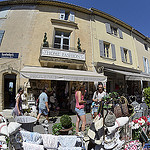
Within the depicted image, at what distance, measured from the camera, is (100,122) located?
1.98 meters

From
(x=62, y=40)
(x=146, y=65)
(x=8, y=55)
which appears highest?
(x=62, y=40)

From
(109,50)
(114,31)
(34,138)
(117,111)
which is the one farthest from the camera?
(114,31)

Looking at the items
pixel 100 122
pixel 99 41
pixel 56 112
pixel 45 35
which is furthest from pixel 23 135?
pixel 99 41

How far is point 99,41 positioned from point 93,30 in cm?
118

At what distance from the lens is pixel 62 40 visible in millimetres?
9117

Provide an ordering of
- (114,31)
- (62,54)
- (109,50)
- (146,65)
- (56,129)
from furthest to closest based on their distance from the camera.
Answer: (146,65) → (114,31) → (109,50) → (62,54) → (56,129)

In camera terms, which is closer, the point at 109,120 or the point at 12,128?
the point at 12,128

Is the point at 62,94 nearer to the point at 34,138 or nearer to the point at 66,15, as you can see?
the point at 34,138

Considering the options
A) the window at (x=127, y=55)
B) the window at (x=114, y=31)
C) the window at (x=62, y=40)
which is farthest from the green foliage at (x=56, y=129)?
the window at (x=114, y=31)

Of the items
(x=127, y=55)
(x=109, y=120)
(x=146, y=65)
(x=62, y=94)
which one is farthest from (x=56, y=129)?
(x=146, y=65)

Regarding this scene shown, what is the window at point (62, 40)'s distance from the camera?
8977mm

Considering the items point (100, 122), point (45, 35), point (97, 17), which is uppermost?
point (97, 17)

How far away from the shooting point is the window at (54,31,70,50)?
8977 millimetres

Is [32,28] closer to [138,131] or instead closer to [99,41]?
[99,41]
